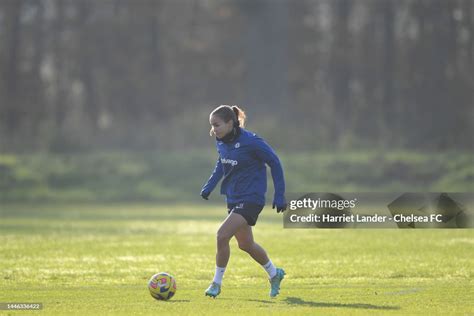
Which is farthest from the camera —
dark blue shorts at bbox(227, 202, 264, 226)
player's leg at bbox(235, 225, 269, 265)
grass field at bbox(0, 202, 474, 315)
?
player's leg at bbox(235, 225, 269, 265)

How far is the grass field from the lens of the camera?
1053 cm

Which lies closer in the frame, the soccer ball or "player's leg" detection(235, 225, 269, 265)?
the soccer ball

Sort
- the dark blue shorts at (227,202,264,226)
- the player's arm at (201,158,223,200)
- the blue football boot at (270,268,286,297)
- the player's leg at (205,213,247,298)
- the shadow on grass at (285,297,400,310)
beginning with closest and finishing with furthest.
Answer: the shadow on grass at (285,297,400,310)
the player's leg at (205,213,247,298)
the dark blue shorts at (227,202,264,226)
the blue football boot at (270,268,286,297)
the player's arm at (201,158,223,200)

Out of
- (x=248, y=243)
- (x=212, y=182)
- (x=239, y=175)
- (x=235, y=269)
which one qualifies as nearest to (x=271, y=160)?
(x=239, y=175)

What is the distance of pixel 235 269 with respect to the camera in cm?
1483

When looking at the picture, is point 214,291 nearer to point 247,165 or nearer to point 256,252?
point 256,252

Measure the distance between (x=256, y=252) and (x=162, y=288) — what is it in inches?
46.3

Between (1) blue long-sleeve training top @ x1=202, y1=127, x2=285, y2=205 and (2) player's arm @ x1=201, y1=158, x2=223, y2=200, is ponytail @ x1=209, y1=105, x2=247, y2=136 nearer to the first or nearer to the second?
(1) blue long-sleeve training top @ x1=202, y1=127, x2=285, y2=205

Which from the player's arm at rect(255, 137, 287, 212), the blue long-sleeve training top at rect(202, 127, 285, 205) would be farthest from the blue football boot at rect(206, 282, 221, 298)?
the player's arm at rect(255, 137, 287, 212)

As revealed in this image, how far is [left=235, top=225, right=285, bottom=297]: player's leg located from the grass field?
170mm

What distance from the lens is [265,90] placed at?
2047 inches

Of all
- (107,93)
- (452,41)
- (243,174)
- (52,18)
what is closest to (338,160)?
(452,41)

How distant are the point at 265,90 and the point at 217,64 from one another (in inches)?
240

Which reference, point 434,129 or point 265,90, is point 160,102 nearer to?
point 265,90
